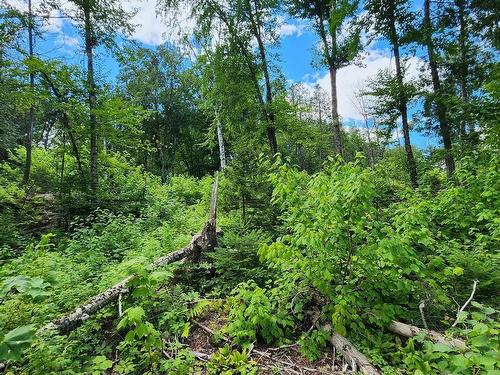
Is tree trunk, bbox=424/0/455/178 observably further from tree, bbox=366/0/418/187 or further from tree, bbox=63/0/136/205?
tree, bbox=63/0/136/205

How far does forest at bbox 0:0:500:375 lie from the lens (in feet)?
10.1

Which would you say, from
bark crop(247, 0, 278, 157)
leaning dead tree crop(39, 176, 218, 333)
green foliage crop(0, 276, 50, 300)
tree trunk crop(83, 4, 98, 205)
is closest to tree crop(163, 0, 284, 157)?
bark crop(247, 0, 278, 157)

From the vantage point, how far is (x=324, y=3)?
12.2 m

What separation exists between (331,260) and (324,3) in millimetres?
12397

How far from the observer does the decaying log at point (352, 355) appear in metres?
2.93

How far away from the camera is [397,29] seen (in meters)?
11.4

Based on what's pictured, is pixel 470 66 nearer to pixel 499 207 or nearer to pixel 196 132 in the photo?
pixel 499 207

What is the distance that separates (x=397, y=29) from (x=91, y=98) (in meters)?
11.7

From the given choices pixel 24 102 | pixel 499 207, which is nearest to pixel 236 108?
pixel 24 102

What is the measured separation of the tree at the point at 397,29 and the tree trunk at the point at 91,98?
10.4m

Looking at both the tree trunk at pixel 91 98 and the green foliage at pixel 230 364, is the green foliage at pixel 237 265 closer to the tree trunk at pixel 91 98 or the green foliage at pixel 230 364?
the green foliage at pixel 230 364

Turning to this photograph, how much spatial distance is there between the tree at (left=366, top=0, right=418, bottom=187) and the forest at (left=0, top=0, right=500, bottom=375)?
0.21 ft

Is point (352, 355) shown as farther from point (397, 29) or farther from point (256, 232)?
point (397, 29)

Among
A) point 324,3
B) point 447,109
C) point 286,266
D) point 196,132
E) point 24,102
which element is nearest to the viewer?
point 286,266
